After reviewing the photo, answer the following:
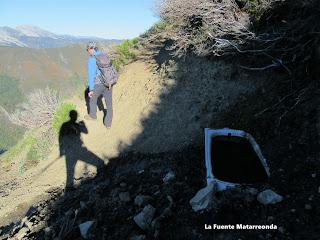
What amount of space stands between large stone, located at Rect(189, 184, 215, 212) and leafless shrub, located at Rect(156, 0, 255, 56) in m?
4.27

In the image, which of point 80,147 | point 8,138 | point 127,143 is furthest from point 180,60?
point 8,138

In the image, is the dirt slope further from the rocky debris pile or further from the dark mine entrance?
the dark mine entrance

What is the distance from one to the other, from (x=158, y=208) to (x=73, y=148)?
6.32 metres

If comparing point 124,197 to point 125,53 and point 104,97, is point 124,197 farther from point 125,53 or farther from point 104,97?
point 125,53

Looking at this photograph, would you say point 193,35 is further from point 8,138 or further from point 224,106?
point 8,138

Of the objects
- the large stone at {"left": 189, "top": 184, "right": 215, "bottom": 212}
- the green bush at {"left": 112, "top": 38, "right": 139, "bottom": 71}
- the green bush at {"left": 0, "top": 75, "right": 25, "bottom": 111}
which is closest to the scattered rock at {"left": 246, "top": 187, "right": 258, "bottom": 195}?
the large stone at {"left": 189, "top": 184, "right": 215, "bottom": 212}

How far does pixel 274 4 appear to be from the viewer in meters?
8.26

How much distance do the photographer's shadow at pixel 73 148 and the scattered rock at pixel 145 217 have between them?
12.0 feet

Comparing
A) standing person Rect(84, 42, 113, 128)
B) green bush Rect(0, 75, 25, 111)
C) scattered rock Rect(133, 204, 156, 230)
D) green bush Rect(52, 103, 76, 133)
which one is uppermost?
standing person Rect(84, 42, 113, 128)

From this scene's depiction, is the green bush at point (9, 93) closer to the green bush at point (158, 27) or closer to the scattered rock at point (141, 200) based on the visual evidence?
the green bush at point (158, 27)

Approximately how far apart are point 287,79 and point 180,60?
145 inches

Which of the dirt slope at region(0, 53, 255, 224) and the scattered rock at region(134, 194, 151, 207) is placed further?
the dirt slope at region(0, 53, 255, 224)

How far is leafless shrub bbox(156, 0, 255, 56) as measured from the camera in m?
8.56

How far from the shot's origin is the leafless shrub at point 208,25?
8.56m
